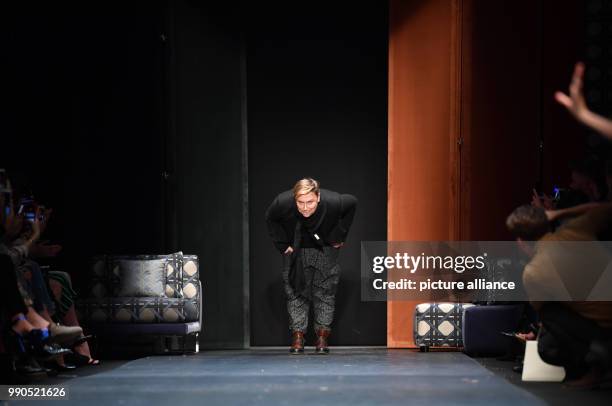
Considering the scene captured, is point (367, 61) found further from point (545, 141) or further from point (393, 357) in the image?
point (393, 357)

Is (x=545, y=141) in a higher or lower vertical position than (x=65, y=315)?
higher

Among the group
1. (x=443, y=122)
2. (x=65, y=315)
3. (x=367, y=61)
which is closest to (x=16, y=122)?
(x=65, y=315)

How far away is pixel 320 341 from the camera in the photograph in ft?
23.6

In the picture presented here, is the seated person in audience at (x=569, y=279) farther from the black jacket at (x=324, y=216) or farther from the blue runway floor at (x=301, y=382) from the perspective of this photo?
the black jacket at (x=324, y=216)

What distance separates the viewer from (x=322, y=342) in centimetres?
718

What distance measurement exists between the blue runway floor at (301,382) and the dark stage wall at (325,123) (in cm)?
95

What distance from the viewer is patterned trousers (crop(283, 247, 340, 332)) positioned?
7.20 m

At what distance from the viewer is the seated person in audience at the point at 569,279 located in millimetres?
4613

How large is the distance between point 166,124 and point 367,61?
165 centimetres

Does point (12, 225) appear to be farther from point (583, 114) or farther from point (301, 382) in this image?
point (583, 114)

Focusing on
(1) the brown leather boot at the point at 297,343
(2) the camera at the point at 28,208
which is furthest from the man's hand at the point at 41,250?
(1) the brown leather boot at the point at 297,343

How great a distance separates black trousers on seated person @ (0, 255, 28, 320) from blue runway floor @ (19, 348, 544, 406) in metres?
0.49

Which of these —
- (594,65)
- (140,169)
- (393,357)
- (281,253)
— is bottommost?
(393,357)

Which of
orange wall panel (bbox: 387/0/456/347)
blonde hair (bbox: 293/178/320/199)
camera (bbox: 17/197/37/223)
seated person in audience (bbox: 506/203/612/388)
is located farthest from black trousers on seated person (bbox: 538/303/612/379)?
camera (bbox: 17/197/37/223)
